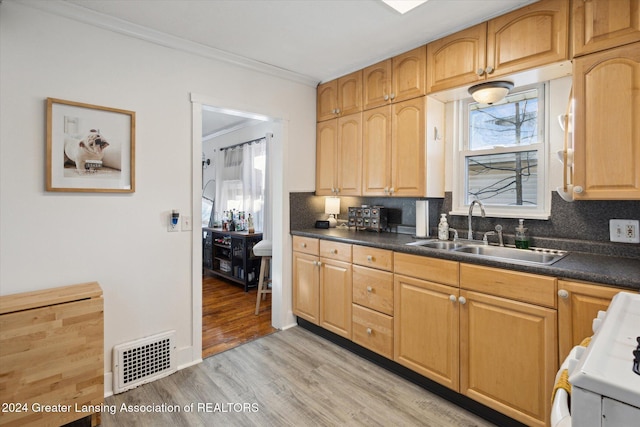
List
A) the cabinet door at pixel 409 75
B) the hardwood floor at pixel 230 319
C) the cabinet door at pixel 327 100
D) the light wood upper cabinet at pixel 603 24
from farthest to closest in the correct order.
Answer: the cabinet door at pixel 327 100
the hardwood floor at pixel 230 319
the cabinet door at pixel 409 75
the light wood upper cabinet at pixel 603 24

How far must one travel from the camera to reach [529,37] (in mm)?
1944

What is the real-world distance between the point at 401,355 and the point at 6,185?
2672 mm

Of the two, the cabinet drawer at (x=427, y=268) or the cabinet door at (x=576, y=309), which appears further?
the cabinet drawer at (x=427, y=268)

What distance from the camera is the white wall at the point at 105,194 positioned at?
1.87 meters

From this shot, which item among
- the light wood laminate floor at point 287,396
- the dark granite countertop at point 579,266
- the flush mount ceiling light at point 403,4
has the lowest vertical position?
the light wood laminate floor at point 287,396

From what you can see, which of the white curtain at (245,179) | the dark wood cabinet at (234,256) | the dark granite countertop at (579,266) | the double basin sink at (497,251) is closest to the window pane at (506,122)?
the double basin sink at (497,251)

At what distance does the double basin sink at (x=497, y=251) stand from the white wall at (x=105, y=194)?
183cm

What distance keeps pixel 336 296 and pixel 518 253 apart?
141 centimetres

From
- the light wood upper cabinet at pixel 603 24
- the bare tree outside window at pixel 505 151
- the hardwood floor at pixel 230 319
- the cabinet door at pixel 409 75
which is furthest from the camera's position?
the hardwood floor at pixel 230 319

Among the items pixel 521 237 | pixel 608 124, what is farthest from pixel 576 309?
pixel 608 124

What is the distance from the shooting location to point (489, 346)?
6.02ft

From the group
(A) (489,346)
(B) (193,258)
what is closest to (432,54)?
(A) (489,346)

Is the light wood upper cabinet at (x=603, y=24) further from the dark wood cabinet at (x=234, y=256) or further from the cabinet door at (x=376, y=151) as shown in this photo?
the dark wood cabinet at (x=234, y=256)

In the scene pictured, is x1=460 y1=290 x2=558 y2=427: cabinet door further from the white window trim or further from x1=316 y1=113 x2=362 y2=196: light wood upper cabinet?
x1=316 y1=113 x2=362 y2=196: light wood upper cabinet
